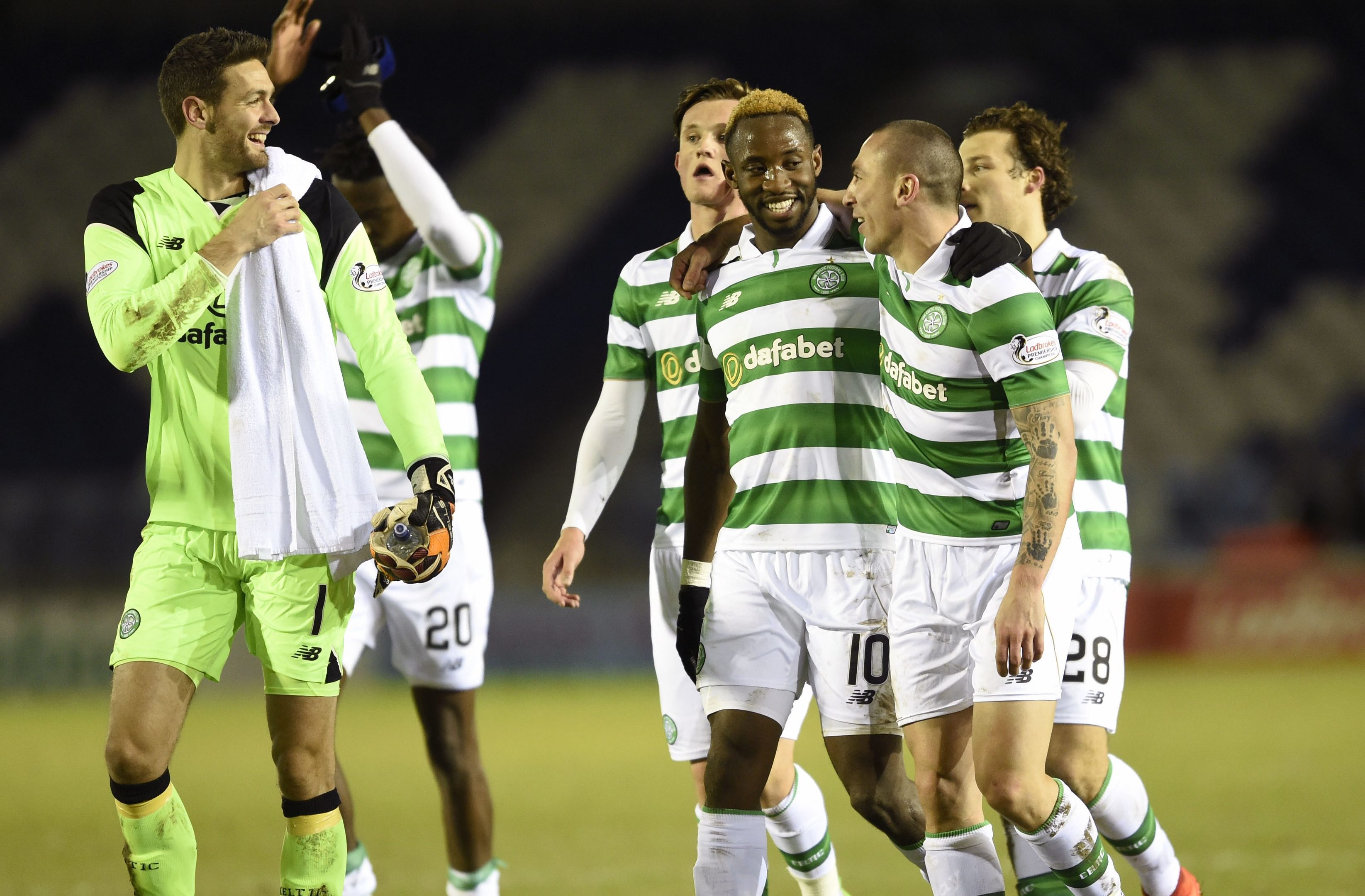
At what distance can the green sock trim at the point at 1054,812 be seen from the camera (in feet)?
12.8

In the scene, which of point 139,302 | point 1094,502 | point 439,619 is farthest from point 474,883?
point 139,302

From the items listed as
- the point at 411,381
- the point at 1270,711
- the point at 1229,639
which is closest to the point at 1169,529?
the point at 1229,639

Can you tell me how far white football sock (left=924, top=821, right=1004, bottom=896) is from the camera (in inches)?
155

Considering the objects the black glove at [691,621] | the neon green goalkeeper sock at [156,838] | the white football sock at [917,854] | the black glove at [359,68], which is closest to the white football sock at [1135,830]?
the white football sock at [917,854]

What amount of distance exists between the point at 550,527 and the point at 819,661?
42.2 ft

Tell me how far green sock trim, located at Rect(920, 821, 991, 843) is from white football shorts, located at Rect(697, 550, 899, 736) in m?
0.39

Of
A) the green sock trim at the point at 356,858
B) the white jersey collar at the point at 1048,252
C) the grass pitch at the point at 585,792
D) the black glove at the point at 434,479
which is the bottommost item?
the grass pitch at the point at 585,792

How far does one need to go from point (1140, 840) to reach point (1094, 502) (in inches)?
42.0

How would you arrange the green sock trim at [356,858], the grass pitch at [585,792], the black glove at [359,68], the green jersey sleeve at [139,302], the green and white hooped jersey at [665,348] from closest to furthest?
1. the green jersey sleeve at [139,302]
2. the green and white hooped jersey at [665,348]
3. the black glove at [359,68]
4. the green sock trim at [356,858]
5. the grass pitch at [585,792]

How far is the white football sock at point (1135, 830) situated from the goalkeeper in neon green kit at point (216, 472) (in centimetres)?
231

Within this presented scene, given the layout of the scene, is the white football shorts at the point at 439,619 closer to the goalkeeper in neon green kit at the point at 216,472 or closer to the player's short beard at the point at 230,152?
the goalkeeper in neon green kit at the point at 216,472

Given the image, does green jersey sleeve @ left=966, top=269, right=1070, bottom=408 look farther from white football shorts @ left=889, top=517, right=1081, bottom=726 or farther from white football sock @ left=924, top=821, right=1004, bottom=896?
white football sock @ left=924, top=821, right=1004, bottom=896

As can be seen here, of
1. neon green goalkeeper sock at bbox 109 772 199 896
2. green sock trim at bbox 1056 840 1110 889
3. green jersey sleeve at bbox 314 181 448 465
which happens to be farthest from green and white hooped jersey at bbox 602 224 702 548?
neon green goalkeeper sock at bbox 109 772 199 896

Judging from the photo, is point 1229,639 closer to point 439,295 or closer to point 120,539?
point 120,539
